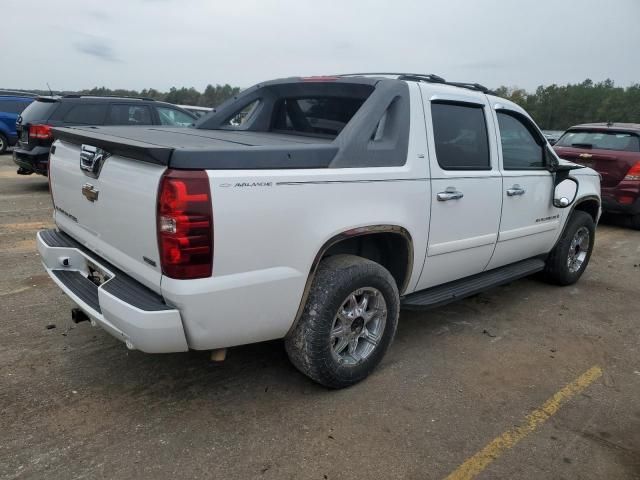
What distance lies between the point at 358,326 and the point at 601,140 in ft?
24.9

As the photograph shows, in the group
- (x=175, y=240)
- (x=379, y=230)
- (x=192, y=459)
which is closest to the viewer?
(x=175, y=240)

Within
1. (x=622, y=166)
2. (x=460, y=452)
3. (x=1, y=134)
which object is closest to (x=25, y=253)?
(x=460, y=452)

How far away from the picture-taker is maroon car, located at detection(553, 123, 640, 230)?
8.34 meters

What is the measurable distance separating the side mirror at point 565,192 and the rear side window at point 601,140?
4.78 m

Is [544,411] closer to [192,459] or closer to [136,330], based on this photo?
[192,459]

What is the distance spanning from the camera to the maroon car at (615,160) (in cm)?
834

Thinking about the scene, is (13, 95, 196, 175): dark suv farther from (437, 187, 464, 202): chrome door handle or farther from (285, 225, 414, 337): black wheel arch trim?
(285, 225, 414, 337): black wheel arch trim

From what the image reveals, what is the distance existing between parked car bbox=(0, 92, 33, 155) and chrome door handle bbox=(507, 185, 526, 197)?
14.7 m

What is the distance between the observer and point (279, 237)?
8.55 ft

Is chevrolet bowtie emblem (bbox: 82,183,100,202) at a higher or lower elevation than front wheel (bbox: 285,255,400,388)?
higher

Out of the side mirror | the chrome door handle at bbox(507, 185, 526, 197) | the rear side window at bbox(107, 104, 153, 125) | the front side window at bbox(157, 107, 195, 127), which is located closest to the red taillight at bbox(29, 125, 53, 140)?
the rear side window at bbox(107, 104, 153, 125)

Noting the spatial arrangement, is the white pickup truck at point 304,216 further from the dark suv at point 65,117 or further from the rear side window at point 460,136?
the dark suv at point 65,117

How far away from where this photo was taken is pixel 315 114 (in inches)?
160

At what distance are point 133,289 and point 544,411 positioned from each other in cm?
241
